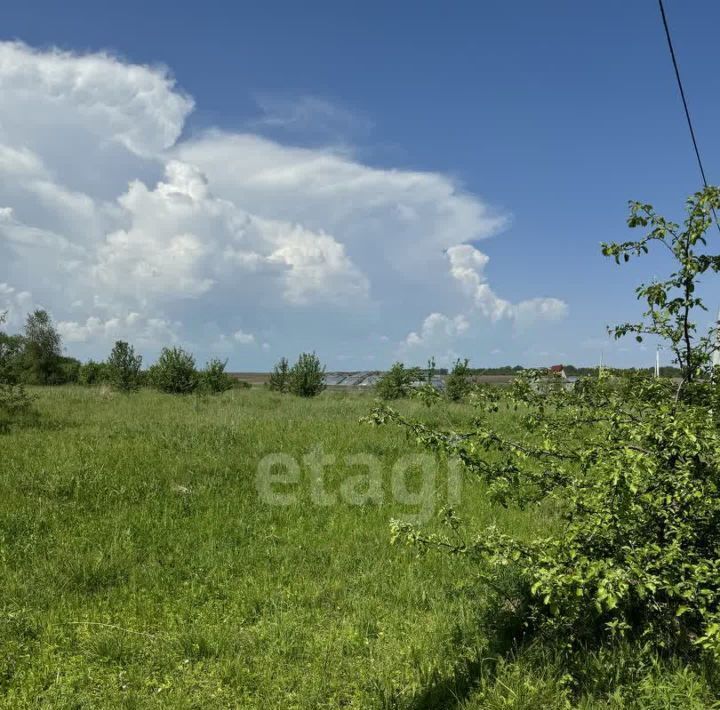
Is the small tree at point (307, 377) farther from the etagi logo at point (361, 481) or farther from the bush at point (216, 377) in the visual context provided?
the etagi logo at point (361, 481)

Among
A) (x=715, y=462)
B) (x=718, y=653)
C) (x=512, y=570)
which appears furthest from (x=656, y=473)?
(x=512, y=570)

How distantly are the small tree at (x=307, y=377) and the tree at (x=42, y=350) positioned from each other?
25094mm

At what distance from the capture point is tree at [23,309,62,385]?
150 feet

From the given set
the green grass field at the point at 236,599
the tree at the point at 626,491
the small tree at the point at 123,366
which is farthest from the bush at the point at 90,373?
the tree at the point at 626,491

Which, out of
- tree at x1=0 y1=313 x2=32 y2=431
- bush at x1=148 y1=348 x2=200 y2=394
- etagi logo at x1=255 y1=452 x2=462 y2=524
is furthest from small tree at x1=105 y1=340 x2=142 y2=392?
etagi logo at x1=255 y1=452 x2=462 y2=524

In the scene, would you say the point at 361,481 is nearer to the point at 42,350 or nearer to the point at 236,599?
the point at 236,599

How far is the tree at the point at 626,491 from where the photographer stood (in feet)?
10.8

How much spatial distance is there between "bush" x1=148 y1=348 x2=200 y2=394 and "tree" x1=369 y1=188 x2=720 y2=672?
29.3 meters


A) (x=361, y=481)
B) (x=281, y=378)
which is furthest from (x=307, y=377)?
(x=361, y=481)

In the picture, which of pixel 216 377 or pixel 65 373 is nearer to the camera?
pixel 216 377

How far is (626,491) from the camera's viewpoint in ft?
11.5

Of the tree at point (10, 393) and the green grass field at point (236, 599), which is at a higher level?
the tree at point (10, 393)

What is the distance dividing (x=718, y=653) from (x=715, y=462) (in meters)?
1.02

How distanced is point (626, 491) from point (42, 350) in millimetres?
51208
